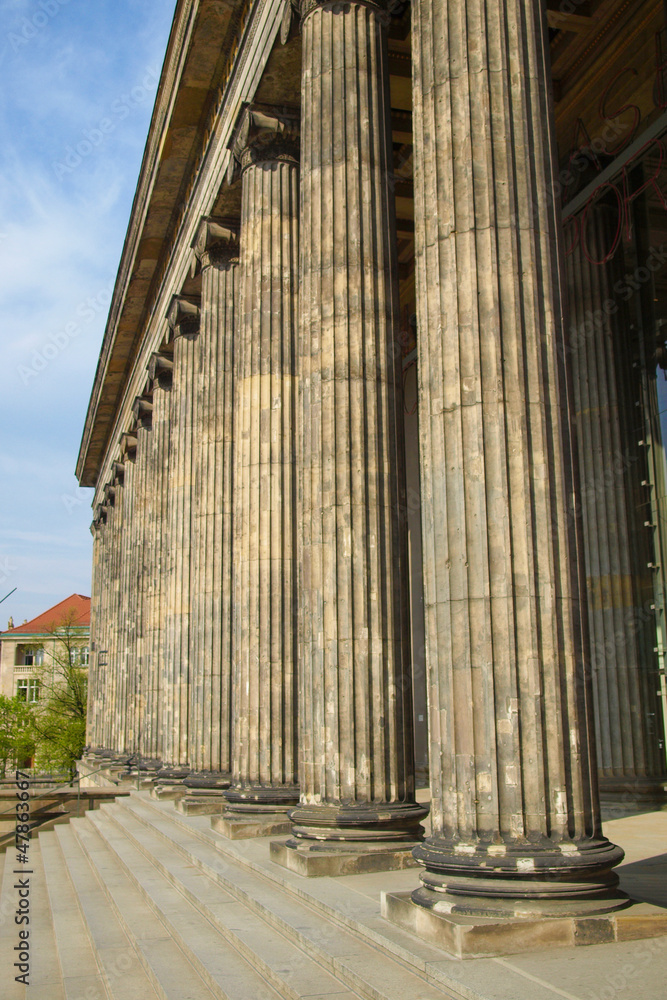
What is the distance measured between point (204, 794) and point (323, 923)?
10.9 metres

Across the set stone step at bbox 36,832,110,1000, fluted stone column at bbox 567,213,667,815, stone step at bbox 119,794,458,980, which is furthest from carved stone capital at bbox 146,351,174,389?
stone step at bbox 119,794,458,980

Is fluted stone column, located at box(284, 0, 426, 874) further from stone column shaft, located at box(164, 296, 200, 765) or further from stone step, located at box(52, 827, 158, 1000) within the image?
stone column shaft, located at box(164, 296, 200, 765)

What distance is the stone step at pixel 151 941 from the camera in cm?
842

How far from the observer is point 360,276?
12625 millimetres

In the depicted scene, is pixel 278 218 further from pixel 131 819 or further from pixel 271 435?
pixel 131 819

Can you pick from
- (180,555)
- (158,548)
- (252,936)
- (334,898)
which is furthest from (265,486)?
(158,548)

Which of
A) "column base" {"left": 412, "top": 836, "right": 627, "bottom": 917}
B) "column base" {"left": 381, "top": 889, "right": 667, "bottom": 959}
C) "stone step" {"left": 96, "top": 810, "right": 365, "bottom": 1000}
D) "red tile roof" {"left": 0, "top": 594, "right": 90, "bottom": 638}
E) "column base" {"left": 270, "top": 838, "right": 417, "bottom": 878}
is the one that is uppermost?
"red tile roof" {"left": 0, "top": 594, "right": 90, "bottom": 638}

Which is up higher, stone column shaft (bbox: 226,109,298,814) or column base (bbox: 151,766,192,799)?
stone column shaft (bbox: 226,109,298,814)

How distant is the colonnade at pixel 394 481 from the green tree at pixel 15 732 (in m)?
60.4

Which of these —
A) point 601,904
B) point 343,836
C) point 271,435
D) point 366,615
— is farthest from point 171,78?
point 601,904

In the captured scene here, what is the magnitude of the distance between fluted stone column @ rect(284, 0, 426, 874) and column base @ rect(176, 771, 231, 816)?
726 centimetres

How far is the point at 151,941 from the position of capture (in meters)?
10.2

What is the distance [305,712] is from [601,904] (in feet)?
18.0

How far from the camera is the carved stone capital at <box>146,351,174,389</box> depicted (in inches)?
1187
